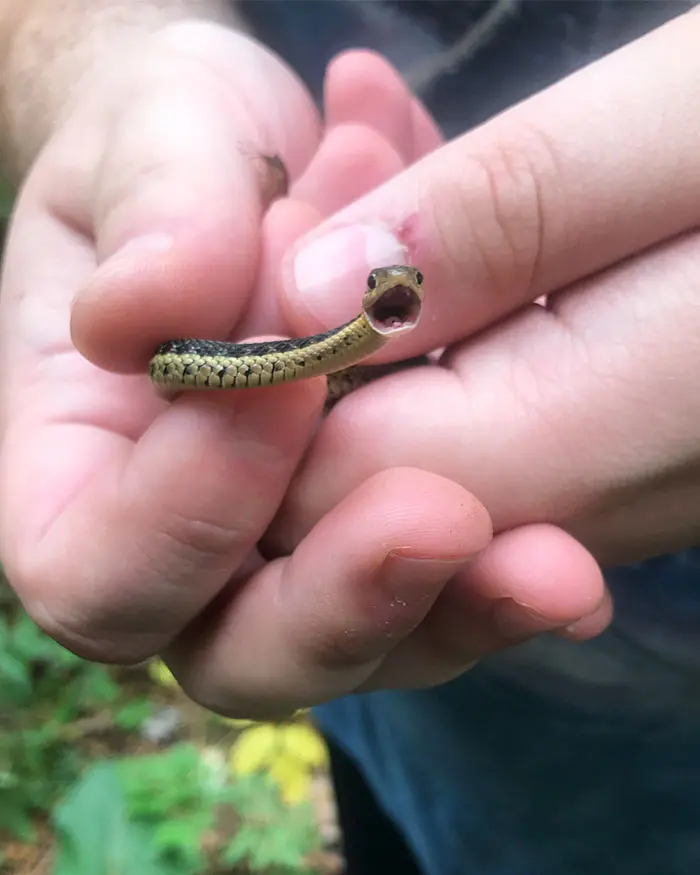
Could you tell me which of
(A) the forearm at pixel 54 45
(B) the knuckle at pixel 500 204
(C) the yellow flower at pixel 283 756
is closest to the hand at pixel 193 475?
(B) the knuckle at pixel 500 204

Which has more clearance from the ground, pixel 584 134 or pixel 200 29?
pixel 200 29

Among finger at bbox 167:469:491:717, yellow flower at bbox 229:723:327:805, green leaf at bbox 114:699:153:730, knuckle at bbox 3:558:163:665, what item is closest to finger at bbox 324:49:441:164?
finger at bbox 167:469:491:717

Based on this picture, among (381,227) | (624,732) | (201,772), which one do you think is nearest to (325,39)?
(381,227)

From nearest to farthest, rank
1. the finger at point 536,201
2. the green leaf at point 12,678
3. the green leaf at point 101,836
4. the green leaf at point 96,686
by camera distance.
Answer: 1. the finger at point 536,201
2. the green leaf at point 101,836
3. the green leaf at point 12,678
4. the green leaf at point 96,686

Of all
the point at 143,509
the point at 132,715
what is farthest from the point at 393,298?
the point at 132,715

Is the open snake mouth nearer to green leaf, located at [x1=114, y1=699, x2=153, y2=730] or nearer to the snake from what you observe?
the snake

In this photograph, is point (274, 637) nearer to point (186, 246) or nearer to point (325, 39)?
point (186, 246)

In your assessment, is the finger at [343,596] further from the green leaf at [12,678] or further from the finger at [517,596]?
the green leaf at [12,678]
